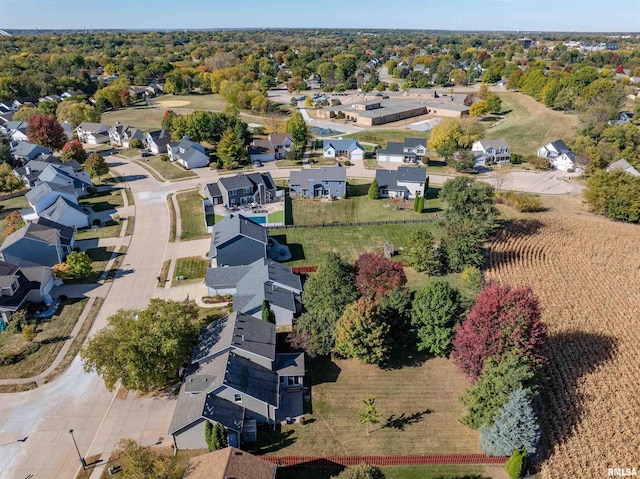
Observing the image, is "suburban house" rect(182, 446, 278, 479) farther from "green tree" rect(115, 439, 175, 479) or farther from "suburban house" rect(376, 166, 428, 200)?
"suburban house" rect(376, 166, 428, 200)

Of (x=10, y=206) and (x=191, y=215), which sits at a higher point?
(x=191, y=215)

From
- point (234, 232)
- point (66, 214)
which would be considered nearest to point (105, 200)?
point (66, 214)

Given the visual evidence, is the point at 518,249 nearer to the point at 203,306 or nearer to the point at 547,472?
the point at 547,472

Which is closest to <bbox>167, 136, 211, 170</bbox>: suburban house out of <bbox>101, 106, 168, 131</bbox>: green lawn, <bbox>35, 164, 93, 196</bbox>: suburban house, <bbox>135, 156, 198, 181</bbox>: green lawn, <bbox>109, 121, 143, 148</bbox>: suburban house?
<bbox>135, 156, 198, 181</bbox>: green lawn

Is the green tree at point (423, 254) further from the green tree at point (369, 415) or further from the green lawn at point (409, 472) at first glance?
the green lawn at point (409, 472)

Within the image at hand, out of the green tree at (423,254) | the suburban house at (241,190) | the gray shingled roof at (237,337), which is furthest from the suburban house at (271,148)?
the gray shingled roof at (237,337)

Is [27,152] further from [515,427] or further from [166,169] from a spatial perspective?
[515,427]
